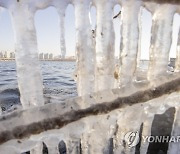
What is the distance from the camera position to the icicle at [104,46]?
147 centimetres

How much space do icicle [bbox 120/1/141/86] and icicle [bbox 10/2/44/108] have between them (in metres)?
0.56

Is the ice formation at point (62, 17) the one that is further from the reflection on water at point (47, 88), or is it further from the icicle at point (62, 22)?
the reflection on water at point (47, 88)

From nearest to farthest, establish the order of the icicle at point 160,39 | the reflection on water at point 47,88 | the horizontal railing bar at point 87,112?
the horizontal railing bar at point 87,112 < the icicle at point 160,39 < the reflection on water at point 47,88

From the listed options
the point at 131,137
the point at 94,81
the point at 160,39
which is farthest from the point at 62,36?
the point at 131,137

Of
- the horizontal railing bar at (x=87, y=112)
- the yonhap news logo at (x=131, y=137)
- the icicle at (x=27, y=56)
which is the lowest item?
the yonhap news logo at (x=131, y=137)

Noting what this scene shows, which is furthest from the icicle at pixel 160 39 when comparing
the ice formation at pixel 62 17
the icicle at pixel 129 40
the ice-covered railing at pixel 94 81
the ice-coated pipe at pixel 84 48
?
the ice formation at pixel 62 17

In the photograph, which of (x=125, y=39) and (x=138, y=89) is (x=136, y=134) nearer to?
(x=138, y=89)

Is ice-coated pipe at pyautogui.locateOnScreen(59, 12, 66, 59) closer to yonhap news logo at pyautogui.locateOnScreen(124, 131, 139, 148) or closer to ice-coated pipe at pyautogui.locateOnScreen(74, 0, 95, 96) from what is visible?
ice-coated pipe at pyautogui.locateOnScreen(74, 0, 95, 96)

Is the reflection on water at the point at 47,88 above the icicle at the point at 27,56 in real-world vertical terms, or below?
below

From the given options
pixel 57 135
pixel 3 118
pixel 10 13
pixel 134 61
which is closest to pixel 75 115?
pixel 57 135

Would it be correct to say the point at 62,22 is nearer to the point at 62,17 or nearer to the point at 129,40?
the point at 62,17

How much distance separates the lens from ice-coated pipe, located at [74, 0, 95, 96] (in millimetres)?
1446

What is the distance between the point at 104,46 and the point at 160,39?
38cm

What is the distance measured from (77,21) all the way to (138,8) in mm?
392
